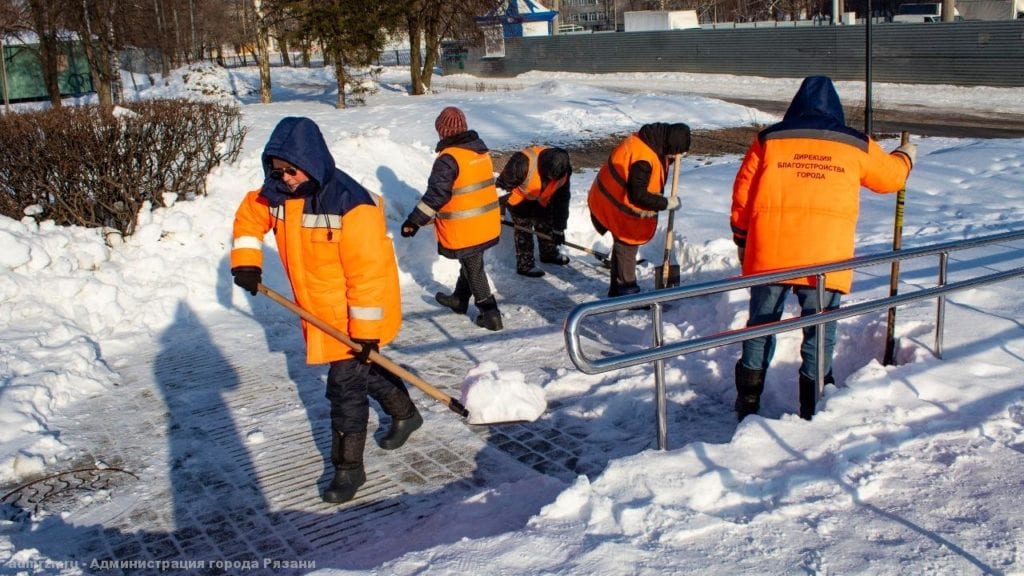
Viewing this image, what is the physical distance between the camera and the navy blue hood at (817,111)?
458 centimetres

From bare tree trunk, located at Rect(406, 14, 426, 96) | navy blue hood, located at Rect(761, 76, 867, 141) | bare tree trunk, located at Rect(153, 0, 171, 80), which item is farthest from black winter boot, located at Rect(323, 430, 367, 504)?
bare tree trunk, located at Rect(153, 0, 171, 80)

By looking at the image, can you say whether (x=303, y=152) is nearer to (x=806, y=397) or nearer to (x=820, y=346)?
(x=820, y=346)

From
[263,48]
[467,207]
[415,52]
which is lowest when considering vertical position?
[467,207]

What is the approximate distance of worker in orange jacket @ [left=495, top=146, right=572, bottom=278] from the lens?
27.7 ft

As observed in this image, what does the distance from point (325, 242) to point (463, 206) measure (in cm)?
276

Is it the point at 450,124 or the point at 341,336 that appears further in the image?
the point at 450,124

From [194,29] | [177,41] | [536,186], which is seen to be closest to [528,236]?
[536,186]

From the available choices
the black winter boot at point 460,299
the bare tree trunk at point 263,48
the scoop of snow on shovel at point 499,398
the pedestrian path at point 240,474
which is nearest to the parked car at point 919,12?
the bare tree trunk at point 263,48

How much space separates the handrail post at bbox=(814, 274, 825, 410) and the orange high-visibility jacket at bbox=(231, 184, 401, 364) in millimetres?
2072

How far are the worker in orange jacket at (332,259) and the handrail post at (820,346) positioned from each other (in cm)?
207

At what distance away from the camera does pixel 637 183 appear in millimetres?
7000

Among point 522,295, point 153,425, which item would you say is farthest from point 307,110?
point 153,425

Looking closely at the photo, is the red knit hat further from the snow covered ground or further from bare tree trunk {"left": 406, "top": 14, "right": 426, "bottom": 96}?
bare tree trunk {"left": 406, "top": 14, "right": 426, "bottom": 96}

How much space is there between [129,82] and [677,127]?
→ 3943 cm
